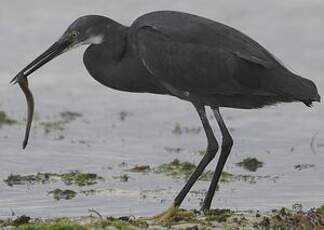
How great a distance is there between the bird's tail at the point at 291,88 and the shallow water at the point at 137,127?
1.60m

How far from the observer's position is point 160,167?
1294cm

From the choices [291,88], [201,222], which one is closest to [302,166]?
[291,88]

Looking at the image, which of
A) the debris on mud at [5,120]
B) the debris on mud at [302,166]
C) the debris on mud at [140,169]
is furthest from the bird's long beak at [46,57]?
the debris on mud at [5,120]

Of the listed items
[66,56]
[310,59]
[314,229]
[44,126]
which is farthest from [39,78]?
[314,229]

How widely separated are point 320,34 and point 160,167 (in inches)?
251

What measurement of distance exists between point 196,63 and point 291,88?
2.47 feet

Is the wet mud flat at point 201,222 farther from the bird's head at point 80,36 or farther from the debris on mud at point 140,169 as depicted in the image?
the debris on mud at point 140,169

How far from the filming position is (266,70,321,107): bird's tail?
9.68 m

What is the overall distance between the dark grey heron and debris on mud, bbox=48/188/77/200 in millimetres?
1752

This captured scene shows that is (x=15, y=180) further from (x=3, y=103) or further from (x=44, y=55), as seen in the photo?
(x=3, y=103)

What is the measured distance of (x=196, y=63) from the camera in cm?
976

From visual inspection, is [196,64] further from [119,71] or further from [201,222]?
[201,222]

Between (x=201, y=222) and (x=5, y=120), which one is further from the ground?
(x=5, y=120)

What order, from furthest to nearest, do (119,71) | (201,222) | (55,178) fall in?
1. (55,178)
2. (119,71)
3. (201,222)
